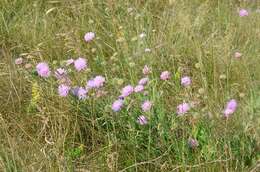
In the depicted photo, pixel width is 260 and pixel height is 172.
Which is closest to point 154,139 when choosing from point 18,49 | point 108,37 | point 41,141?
point 41,141

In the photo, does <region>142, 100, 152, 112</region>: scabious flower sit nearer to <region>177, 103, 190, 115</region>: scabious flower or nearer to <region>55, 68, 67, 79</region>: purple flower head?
<region>177, 103, 190, 115</region>: scabious flower

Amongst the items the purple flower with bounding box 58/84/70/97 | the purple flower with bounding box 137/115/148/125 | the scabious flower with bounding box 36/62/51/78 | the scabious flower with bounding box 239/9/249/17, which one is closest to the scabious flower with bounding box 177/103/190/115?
the purple flower with bounding box 137/115/148/125

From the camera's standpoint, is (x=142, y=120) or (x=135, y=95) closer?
(x=142, y=120)

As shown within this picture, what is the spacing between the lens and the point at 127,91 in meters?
2.06

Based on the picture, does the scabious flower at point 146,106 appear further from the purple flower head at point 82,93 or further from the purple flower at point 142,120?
the purple flower head at point 82,93

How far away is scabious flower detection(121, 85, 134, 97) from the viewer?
2053 mm

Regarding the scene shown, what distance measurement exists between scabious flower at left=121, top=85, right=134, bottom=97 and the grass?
31 millimetres

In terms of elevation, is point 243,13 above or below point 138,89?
above

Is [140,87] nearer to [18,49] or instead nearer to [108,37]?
[108,37]

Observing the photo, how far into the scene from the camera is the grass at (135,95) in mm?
1868

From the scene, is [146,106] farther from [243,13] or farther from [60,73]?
[243,13]

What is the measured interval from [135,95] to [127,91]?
0.04 metres

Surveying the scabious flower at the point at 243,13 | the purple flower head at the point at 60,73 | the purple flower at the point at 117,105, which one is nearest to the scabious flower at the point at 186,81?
the purple flower at the point at 117,105

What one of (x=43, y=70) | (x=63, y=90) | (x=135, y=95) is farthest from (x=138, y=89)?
(x=43, y=70)
